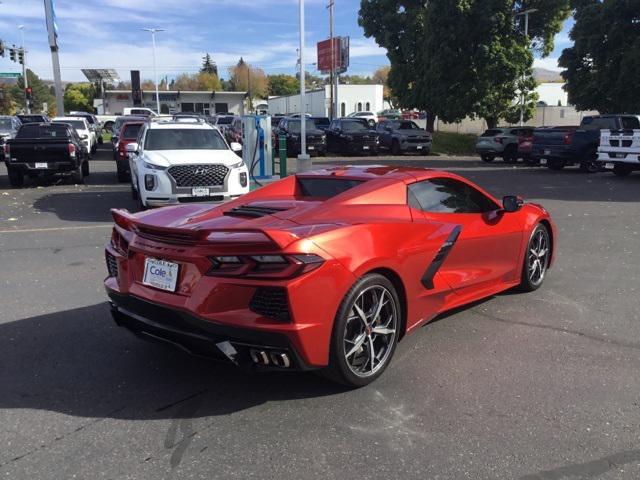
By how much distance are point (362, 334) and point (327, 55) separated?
161 ft

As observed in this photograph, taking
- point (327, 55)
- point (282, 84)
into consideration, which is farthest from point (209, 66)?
point (327, 55)

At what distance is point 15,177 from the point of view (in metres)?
15.8

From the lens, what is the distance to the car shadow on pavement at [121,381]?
3623mm

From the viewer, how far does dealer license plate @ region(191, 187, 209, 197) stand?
10.6 meters

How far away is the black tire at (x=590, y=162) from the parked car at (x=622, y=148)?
1.16 meters

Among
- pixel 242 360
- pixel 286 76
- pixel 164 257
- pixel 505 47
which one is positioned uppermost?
pixel 286 76

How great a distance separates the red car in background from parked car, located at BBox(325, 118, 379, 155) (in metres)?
13.0

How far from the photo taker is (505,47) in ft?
99.3

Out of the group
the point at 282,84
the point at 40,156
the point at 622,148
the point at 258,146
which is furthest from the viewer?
the point at 282,84

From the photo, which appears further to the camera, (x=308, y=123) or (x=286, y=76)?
(x=286, y=76)

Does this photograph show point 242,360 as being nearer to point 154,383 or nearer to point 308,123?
point 154,383

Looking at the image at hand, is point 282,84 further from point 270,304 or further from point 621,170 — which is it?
point 270,304

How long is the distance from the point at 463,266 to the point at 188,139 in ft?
29.0

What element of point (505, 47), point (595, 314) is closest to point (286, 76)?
point (505, 47)
